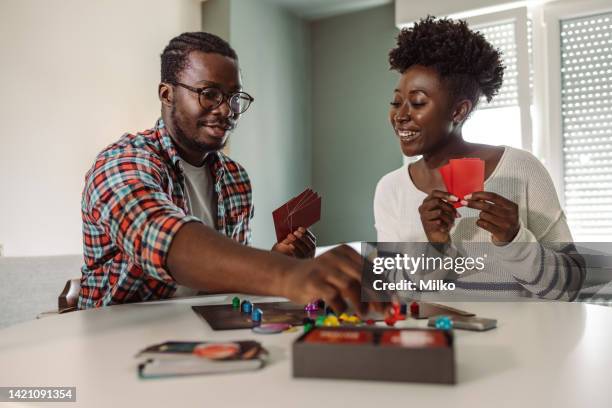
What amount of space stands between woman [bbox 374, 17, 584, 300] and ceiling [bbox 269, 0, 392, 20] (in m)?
2.57

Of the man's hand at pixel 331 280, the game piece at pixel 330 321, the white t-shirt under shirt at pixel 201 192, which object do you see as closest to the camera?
the man's hand at pixel 331 280

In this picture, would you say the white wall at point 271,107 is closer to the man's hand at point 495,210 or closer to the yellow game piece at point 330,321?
the man's hand at point 495,210

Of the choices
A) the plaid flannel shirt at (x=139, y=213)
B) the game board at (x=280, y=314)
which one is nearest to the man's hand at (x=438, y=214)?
the game board at (x=280, y=314)

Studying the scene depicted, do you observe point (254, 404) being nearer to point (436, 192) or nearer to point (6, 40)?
point (436, 192)

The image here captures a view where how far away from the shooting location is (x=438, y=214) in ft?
4.67

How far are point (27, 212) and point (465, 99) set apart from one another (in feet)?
7.11

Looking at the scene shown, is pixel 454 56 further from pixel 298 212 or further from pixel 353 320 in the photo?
pixel 353 320

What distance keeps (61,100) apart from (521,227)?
246 cm

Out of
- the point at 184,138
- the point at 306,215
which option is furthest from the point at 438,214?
the point at 184,138

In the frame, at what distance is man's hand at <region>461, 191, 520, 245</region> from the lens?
1.33m

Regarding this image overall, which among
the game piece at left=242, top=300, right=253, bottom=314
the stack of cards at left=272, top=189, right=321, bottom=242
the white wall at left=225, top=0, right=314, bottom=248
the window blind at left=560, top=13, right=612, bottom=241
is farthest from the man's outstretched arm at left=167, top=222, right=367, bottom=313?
the window blind at left=560, top=13, right=612, bottom=241

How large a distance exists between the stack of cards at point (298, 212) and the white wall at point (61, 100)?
1.75 meters

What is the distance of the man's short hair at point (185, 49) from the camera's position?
5.26ft

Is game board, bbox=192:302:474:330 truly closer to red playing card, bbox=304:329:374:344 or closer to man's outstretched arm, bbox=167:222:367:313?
man's outstretched arm, bbox=167:222:367:313
